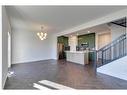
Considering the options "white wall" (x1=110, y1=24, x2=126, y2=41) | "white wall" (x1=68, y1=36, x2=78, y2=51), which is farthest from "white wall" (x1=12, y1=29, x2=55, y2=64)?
"white wall" (x1=110, y1=24, x2=126, y2=41)

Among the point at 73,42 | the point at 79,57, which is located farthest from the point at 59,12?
the point at 73,42

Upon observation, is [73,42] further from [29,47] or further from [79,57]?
[29,47]

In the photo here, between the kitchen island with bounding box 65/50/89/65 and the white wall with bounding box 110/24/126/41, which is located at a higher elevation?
the white wall with bounding box 110/24/126/41

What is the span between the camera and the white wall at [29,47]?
842 centimetres

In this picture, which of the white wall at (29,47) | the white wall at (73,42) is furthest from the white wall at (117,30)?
the white wall at (29,47)

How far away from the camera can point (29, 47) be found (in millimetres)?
9219

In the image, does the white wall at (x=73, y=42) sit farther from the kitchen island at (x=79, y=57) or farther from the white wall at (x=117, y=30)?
the white wall at (x=117, y=30)

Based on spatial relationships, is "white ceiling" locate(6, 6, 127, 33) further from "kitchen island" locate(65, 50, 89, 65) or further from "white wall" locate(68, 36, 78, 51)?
"white wall" locate(68, 36, 78, 51)

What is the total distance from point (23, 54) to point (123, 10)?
7.17 metres

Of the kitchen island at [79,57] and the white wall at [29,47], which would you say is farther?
the white wall at [29,47]

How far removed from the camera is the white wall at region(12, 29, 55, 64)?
8.42 m

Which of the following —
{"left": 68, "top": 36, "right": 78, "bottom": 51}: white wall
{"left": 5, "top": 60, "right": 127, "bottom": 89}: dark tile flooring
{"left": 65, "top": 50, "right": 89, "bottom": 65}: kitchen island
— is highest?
{"left": 68, "top": 36, "right": 78, "bottom": 51}: white wall

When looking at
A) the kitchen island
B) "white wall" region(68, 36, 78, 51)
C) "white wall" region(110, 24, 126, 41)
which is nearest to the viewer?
"white wall" region(110, 24, 126, 41)

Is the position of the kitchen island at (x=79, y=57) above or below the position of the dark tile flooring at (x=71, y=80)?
above
